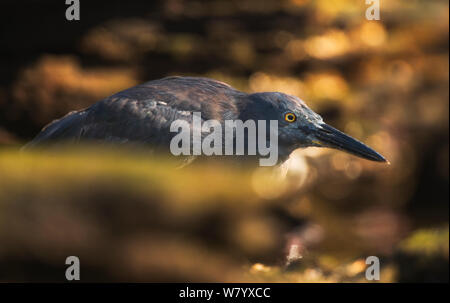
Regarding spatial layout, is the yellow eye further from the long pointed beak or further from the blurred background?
the blurred background

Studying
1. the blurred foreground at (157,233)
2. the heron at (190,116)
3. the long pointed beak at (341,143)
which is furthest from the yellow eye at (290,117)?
the blurred foreground at (157,233)

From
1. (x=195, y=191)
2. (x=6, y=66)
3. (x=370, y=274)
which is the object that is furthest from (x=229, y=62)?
(x=370, y=274)

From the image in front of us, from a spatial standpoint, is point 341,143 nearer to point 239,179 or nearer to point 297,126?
point 297,126

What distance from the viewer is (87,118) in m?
2.60

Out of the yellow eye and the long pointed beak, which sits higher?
the yellow eye

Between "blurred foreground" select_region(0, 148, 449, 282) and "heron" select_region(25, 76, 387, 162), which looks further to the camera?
"blurred foreground" select_region(0, 148, 449, 282)

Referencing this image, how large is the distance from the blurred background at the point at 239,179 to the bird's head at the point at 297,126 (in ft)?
3.22

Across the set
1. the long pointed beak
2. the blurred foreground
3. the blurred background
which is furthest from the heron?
the blurred foreground

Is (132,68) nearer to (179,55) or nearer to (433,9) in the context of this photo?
(179,55)

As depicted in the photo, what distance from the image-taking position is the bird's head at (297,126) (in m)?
2.37

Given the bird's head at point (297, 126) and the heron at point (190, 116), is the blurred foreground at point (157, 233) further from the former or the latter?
the bird's head at point (297, 126)

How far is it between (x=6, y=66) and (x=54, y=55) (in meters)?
0.46

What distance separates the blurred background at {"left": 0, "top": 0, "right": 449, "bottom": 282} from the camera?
13.8ft

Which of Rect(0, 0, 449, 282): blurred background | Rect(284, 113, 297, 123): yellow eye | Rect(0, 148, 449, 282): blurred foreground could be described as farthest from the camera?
Rect(0, 0, 449, 282): blurred background
